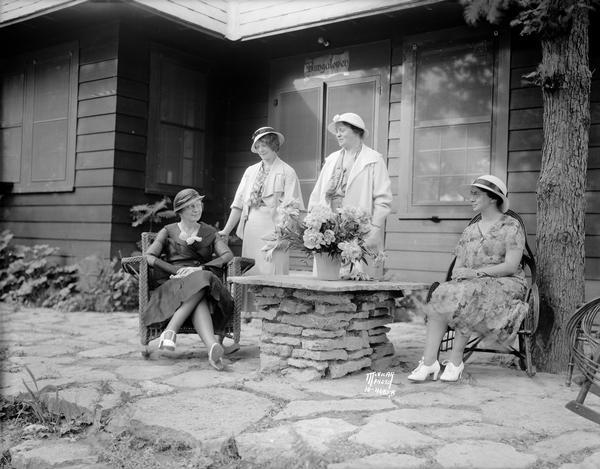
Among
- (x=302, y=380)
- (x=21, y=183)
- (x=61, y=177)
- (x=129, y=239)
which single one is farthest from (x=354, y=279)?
(x=21, y=183)

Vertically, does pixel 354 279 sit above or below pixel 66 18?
below

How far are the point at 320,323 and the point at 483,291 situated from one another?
1029mm

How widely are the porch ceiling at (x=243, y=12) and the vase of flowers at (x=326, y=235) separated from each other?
10.1 feet

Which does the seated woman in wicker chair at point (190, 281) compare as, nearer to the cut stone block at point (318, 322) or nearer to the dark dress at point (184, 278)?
the dark dress at point (184, 278)

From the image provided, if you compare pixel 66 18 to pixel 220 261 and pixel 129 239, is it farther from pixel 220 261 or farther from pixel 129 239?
pixel 220 261

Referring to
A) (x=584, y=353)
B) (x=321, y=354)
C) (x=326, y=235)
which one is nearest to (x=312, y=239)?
(x=326, y=235)

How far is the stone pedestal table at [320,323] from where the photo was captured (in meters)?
3.85

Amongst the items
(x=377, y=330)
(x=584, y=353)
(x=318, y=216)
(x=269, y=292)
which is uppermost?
(x=318, y=216)

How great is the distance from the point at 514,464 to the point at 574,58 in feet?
9.46

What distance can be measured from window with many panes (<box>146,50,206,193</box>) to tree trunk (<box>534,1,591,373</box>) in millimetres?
4817

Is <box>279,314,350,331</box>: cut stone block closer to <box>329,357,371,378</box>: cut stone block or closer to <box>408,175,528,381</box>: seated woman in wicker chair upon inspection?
<box>329,357,371,378</box>: cut stone block

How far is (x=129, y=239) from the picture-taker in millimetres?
7461

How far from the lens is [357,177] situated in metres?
4.73

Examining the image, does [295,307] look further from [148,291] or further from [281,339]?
[148,291]
